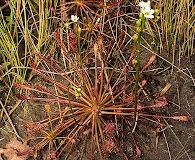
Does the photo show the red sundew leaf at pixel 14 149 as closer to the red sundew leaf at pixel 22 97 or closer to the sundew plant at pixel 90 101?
the sundew plant at pixel 90 101

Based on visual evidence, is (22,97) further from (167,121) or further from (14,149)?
(167,121)

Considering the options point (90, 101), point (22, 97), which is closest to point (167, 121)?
point (90, 101)

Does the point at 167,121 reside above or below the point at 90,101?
below

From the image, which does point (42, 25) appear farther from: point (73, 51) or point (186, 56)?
point (186, 56)

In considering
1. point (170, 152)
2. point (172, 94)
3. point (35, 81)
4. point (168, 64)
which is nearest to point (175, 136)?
point (170, 152)

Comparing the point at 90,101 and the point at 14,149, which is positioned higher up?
the point at 90,101

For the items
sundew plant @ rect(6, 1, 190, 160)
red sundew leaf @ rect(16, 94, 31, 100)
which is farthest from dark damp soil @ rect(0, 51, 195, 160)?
red sundew leaf @ rect(16, 94, 31, 100)

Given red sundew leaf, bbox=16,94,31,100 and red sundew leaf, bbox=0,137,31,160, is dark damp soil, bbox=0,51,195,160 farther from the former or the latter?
red sundew leaf, bbox=16,94,31,100

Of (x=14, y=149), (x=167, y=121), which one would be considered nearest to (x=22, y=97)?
(x=14, y=149)
